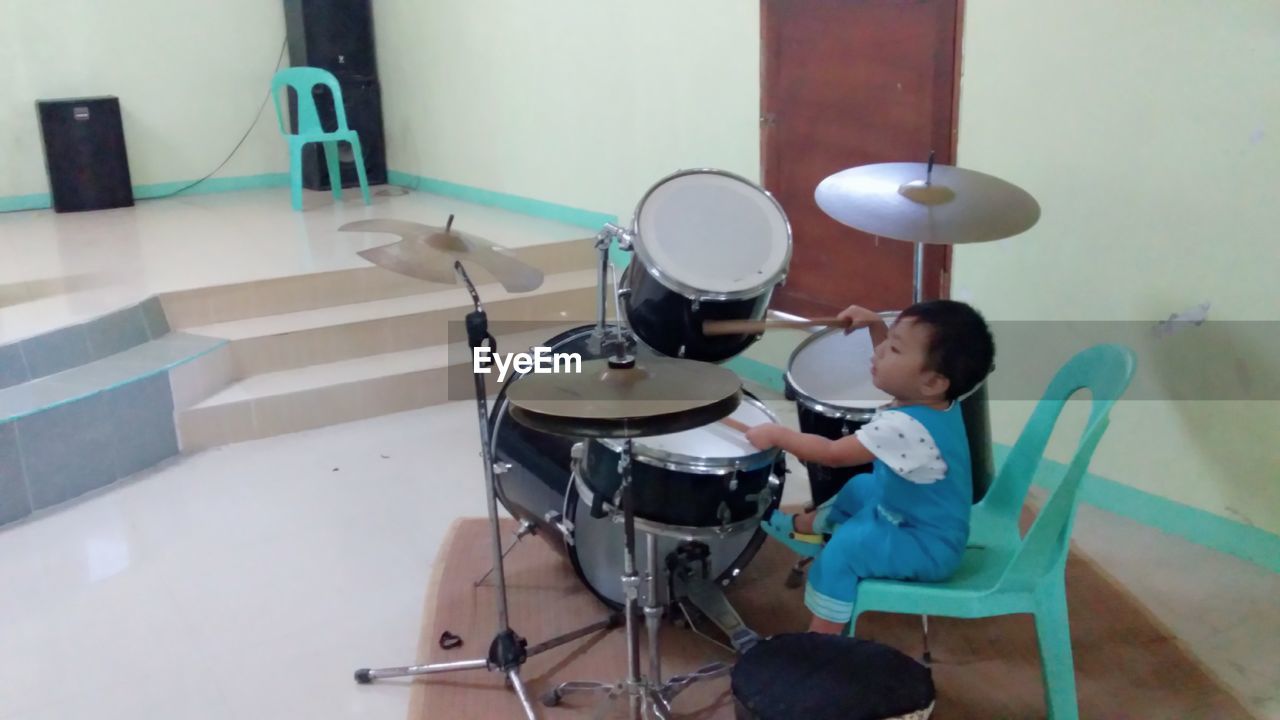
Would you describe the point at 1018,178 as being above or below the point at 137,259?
above

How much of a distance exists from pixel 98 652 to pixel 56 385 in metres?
1.29

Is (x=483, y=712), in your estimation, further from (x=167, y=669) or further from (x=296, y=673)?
(x=167, y=669)

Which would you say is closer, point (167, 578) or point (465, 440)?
point (167, 578)

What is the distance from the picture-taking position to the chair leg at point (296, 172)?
5.51 m

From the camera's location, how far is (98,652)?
7.57 feet

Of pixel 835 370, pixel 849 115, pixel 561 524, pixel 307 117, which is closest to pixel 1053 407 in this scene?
pixel 835 370

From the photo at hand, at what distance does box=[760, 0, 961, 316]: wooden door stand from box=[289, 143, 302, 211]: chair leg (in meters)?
2.89

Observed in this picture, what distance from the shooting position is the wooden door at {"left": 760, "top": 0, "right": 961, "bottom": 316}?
10.4ft

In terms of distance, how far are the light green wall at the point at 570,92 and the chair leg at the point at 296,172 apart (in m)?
0.90

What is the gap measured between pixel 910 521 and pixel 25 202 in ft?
20.3

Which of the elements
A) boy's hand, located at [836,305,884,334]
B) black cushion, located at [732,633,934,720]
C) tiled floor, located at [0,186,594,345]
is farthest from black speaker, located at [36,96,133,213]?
black cushion, located at [732,633,934,720]

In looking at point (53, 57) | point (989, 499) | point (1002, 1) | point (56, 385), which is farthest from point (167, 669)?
point (53, 57)

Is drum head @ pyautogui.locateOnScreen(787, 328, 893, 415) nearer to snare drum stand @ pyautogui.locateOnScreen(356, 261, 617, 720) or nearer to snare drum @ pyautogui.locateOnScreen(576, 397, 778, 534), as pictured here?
snare drum @ pyautogui.locateOnScreen(576, 397, 778, 534)

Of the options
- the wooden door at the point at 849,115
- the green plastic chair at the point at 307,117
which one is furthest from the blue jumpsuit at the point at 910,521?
the green plastic chair at the point at 307,117
